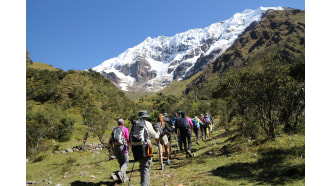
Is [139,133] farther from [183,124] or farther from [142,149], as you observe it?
[183,124]

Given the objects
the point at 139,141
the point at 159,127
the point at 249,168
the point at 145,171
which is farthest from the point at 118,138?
the point at 249,168

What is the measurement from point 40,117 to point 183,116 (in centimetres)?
2415

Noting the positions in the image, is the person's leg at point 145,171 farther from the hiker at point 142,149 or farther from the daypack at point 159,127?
the daypack at point 159,127

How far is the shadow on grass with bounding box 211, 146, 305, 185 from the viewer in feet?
19.5

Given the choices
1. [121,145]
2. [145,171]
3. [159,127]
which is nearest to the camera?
[145,171]

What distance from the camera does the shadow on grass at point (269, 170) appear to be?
235 inches

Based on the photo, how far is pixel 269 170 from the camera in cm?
667

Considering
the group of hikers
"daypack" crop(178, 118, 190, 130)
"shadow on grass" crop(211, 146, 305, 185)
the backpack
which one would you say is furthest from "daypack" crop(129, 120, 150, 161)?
"daypack" crop(178, 118, 190, 130)

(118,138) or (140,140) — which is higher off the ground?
(140,140)

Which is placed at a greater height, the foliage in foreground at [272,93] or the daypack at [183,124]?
Result: the foliage in foreground at [272,93]

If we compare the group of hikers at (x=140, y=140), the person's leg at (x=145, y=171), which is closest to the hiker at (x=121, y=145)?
the group of hikers at (x=140, y=140)

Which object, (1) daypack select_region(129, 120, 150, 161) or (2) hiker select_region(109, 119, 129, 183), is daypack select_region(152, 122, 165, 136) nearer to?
(2) hiker select_region(109, 119, 129, 183)
